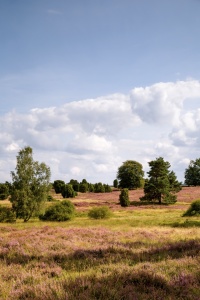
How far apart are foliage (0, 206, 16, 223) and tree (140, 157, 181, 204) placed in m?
34.7

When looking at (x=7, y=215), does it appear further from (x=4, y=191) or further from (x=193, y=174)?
(x=193, y=174)

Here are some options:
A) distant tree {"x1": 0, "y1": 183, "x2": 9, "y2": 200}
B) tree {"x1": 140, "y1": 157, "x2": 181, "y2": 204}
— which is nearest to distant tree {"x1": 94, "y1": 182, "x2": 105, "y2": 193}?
distant tree {"x1": 0, "y1": 183, "x2": 9, "y2": 200}

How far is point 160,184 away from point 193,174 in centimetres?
6236

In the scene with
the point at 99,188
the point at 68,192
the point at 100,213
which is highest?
the point at 99,188

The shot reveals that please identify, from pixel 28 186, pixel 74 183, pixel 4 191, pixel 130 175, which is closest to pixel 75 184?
pixel 74 183

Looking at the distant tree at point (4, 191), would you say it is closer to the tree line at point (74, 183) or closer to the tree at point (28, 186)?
the tree line at point (74, 183)

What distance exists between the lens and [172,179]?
72.4 metres

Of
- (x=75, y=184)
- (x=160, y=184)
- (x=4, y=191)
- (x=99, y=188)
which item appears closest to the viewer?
(x=160, y=184)

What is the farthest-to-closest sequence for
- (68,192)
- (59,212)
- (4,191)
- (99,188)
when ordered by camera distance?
(99,188) → (4,191) → (68,192) → (59,212)

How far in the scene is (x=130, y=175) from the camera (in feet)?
340

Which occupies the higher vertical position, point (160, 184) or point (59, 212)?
point (160, 184)

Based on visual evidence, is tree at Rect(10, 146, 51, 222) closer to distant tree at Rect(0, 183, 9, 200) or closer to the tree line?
the tree line

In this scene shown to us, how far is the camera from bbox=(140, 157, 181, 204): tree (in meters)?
65.7

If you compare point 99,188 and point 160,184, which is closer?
point 160,184
